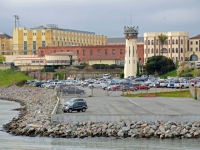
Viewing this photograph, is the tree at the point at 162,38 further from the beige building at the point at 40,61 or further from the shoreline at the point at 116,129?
the shoreline at the point at 116,129

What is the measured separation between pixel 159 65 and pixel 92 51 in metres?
25.8

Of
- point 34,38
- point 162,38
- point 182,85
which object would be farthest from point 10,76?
point 182,85

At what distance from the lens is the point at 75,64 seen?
122 metres

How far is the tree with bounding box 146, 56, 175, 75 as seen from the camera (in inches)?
4087

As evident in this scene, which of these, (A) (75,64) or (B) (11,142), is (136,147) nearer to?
(B) (11,142)

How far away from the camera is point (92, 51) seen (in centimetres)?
12725

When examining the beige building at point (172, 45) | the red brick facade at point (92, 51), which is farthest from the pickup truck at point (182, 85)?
the red brick facade at point (92, 51)

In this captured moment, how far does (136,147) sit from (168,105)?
13545 millimetres

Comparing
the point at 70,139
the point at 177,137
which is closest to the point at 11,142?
the point at 70,139

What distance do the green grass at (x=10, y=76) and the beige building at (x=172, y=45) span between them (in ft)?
79.4

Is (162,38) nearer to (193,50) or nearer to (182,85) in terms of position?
(193,50)

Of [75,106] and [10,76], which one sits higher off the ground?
[10,76]

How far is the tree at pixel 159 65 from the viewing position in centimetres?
10381

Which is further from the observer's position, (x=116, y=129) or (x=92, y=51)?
(x=92, y=51)
